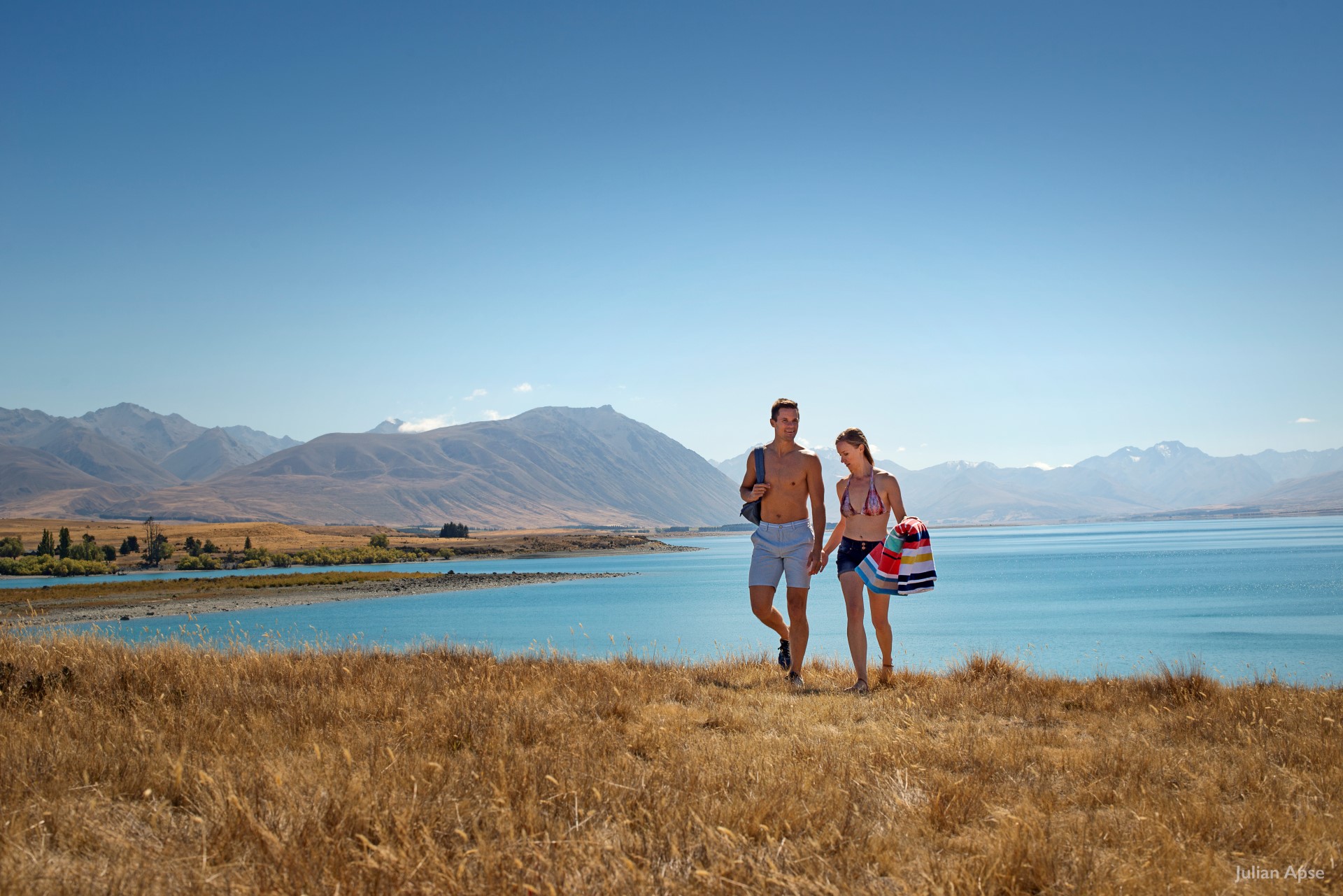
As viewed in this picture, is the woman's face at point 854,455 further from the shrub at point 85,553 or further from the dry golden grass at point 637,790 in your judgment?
the shrub at point 85,553

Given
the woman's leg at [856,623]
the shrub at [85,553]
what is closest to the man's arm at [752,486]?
the woman's leg at [856,623]

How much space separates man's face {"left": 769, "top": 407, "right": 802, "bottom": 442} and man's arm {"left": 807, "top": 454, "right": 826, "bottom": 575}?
0.30 m

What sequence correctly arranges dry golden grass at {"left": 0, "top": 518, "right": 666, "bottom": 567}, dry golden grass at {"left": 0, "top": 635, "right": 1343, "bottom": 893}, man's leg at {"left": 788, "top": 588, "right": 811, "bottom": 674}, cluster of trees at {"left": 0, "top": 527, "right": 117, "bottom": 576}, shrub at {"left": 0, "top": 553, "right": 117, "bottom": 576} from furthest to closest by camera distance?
dry golden grass at {"left": 0, "top": 518, "right": 666, "bottom": 567}
cluster of trees at {"left": 0, "top": 527, "right": 117, "bottom": 576}
shrub at {"left": 0, "top": 553, "right": 117, "bottom": 576}
man's leg at {"left": 788, "top": 588, "right": 811, "bottom": 674}
dry golden grass at {"left": 0, "top": 635, "right": 1343, "bottom": 893}

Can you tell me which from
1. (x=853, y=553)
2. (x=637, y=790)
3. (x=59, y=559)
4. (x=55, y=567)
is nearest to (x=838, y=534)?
(x=853, y=553)

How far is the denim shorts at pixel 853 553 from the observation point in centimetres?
761

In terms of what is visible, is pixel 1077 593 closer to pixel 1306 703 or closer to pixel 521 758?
pixel 1306 703

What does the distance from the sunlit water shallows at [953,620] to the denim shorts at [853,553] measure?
2.62 metres

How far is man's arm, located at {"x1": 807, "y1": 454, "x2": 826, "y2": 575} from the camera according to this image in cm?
762

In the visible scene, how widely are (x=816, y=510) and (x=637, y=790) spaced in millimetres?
4528

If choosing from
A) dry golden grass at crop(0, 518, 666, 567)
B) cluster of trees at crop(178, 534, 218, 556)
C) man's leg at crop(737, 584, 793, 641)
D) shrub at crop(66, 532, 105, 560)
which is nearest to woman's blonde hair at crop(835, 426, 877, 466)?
man's leg at crop(737, 584, 793, 641)

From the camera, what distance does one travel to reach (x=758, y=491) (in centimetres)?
762

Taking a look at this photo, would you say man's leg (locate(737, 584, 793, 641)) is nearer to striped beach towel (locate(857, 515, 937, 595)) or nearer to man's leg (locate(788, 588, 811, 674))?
man's leg (locate(788, 588, 811, 674))

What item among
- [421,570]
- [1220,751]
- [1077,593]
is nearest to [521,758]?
[1220,751]

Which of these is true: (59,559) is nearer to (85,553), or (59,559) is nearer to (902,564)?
(85,553)
